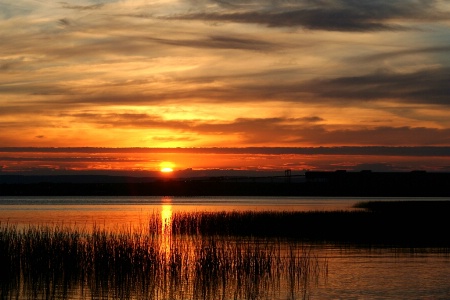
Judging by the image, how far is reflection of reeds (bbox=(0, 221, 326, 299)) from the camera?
70.9ft

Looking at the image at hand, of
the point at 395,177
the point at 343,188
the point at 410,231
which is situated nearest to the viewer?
the point at 410,231

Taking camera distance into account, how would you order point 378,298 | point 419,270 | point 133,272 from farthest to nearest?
point 419,270
point 133,272
point 378,298

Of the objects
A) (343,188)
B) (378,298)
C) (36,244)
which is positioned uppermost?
(343,188)

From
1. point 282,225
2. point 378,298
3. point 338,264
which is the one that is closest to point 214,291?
point 378,298

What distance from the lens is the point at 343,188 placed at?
182250 mm

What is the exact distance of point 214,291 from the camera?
72.0 feet

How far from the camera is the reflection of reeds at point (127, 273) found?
21625 mm

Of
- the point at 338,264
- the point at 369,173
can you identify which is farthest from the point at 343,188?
the point at 338,264

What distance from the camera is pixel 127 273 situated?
23.2m

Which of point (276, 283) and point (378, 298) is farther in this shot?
point (276, 283)

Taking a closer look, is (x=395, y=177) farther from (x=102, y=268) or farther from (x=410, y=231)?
(x=102, y=268)

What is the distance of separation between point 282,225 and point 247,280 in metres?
21.0

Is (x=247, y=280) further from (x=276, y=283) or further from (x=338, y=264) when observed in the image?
(x=338, y=264)

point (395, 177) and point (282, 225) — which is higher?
point (395, 177)
